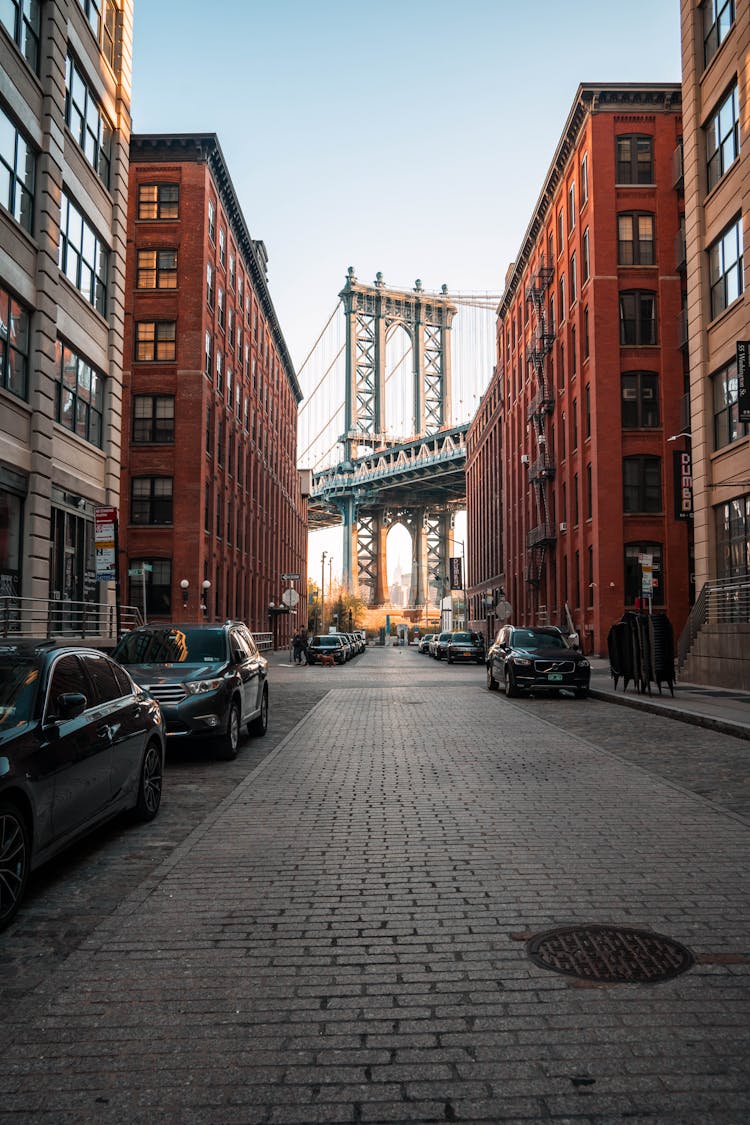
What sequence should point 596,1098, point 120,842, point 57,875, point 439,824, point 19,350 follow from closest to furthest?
point 596,1098 → point 57,875 → point 120,842 → point 439,824 → point 19,350

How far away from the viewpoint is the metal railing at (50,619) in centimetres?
1619

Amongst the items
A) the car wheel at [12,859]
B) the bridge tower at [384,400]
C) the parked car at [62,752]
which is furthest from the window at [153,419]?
the bridge tower at [384,400]

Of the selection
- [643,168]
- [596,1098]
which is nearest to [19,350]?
[596,1098]

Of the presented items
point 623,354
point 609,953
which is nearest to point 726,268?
point 623,354

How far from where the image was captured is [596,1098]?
9.99 feet

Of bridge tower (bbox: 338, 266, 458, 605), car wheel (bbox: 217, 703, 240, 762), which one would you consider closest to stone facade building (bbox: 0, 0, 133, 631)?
car wheel (bbox: 217, 703, 240, 762)

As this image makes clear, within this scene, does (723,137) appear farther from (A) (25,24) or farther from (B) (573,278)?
(B) (573,278)

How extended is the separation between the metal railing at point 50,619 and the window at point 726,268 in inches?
667

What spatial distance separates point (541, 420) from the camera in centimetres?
5169

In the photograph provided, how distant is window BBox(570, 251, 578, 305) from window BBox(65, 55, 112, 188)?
25089 millimetres

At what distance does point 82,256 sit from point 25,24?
5.11m

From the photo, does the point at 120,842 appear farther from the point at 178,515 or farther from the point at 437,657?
the point at 437,657

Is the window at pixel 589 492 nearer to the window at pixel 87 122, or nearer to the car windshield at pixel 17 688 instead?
the window at pixel 87 122

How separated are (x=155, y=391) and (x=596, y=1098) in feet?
128
